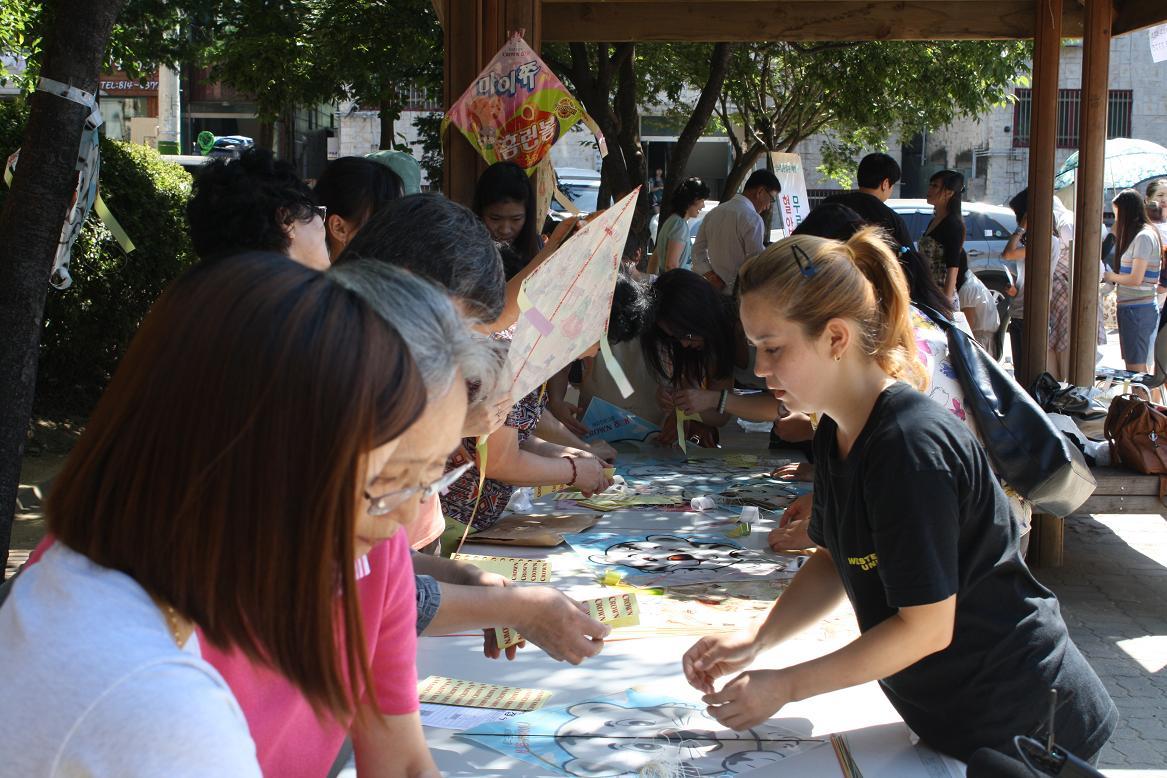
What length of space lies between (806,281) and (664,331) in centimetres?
262

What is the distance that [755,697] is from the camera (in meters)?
1.64

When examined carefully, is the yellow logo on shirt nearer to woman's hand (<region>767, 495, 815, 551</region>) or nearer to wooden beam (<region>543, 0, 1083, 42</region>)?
woman's hand (<region>767, 495, 815, 551</region>)

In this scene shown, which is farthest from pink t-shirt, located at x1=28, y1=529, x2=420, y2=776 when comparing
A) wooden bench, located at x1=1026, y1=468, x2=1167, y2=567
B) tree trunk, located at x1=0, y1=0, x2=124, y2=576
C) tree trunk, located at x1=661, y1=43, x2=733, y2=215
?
tree trunk, located at x1=661, y1=43, x2=733, y2=215

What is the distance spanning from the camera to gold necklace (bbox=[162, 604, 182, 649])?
83cm

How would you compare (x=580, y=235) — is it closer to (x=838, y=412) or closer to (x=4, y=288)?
(x=838, y=412)

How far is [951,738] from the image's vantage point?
1.72 meters

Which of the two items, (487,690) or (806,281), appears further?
(487,690)

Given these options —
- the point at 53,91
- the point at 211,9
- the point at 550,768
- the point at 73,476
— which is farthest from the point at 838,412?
the point at 211,9

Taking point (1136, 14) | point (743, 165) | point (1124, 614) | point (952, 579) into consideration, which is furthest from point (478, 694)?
point (743, 165)

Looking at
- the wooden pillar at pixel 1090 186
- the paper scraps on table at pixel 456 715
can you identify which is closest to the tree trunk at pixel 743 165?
the wooden pillar at pixel 1090 186

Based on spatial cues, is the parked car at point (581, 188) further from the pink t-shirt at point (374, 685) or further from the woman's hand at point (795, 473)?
the pink t-shirt at point (374, 685)

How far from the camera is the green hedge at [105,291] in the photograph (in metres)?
7.85

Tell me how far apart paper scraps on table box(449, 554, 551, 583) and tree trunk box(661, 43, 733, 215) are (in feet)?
26.9

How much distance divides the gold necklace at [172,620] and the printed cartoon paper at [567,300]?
116 centimetres
